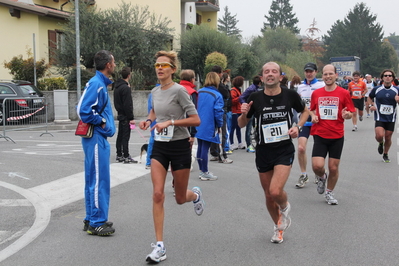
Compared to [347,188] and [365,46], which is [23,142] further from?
[365,46]

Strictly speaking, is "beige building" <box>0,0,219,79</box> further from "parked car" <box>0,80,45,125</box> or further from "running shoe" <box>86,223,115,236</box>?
"running shoe" <box>86,223,115,236</box>

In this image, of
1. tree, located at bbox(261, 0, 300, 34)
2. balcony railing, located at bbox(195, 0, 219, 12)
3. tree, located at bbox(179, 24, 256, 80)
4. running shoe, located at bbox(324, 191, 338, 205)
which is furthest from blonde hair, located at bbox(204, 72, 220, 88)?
tree, located at bbox(261, 0, 300, 34)

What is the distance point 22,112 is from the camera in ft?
50.3

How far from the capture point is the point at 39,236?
5.54 meters

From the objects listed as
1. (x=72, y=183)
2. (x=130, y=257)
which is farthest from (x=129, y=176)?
(x=130, y=257)

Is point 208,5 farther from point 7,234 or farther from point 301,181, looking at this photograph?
point 7,234

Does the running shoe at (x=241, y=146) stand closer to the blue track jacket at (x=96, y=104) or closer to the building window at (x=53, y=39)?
the blue track jacket at (x=96, y=104)

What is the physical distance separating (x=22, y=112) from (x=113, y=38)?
1076 centimetres

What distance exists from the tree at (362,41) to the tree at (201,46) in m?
63.1

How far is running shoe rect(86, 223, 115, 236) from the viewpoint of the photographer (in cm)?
550

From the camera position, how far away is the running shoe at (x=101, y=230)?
5504 millimetres

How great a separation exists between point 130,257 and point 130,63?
23.2 m

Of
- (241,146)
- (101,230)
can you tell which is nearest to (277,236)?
(101,230)

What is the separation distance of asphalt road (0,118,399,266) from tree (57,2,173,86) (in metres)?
15.4
